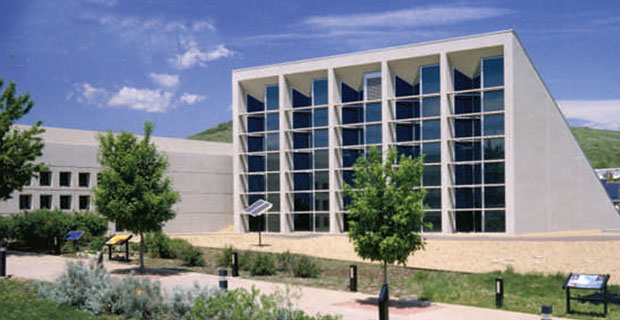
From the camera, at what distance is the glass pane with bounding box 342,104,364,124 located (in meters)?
47.4

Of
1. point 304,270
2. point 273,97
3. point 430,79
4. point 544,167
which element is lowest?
point 304,270

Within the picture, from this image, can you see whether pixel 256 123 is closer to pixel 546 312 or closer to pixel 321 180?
pixel 321 180

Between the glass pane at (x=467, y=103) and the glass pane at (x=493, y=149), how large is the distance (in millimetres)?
2688

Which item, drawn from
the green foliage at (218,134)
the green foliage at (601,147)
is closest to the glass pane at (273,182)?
the green foliage at (601,147)

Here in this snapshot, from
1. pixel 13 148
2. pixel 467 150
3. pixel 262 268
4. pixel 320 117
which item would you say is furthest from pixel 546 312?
pixel 320 117

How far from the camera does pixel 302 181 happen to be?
4906 cm

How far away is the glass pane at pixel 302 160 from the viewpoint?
49.2 metres

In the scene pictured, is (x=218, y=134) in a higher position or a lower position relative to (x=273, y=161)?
Result: higher

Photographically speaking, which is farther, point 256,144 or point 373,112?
point 256,144

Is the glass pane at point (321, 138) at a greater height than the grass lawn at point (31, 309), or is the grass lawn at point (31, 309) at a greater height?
the glass pane at point (321, 138)

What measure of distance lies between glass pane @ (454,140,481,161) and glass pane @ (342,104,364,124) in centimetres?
790

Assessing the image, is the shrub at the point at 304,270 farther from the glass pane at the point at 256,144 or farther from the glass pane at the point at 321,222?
the glass pane at the point at 256,144

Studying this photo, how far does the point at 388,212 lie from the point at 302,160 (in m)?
33.0

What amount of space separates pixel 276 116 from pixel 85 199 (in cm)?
1621
